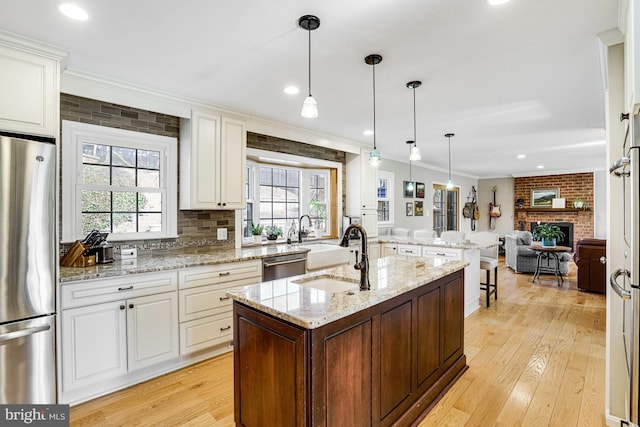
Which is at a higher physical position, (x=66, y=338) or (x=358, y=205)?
(x=358, y=205)

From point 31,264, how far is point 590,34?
372 centimetres

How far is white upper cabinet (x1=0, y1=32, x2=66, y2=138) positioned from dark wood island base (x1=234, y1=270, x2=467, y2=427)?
1.74 metres

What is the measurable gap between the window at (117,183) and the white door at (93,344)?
2.64ft

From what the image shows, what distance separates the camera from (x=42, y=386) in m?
2.00

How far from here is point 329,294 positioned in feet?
5.82

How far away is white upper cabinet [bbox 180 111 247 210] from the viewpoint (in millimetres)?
3236

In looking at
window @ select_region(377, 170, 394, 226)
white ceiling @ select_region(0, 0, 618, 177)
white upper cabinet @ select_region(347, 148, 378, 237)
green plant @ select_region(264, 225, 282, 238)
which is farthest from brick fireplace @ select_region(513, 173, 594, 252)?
green plant @ select_region(264, 225, 282, 238)

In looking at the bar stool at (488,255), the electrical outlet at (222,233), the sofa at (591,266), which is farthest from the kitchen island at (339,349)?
the sofa at (591,266)

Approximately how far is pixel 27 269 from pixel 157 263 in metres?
0.86

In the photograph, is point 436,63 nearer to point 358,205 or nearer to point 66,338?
point 358,205

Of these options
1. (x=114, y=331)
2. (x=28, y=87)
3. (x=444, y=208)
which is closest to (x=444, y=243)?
(x=114, y=331)

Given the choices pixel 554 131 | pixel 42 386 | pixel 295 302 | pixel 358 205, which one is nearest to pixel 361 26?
pixel 295 302

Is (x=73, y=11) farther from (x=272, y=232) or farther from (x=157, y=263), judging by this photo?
(x=272, y=232)

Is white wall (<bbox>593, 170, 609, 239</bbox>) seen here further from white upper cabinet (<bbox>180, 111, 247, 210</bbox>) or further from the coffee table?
white upper cabinet (<bbox>180, 111, 247, 210</bbox>)
